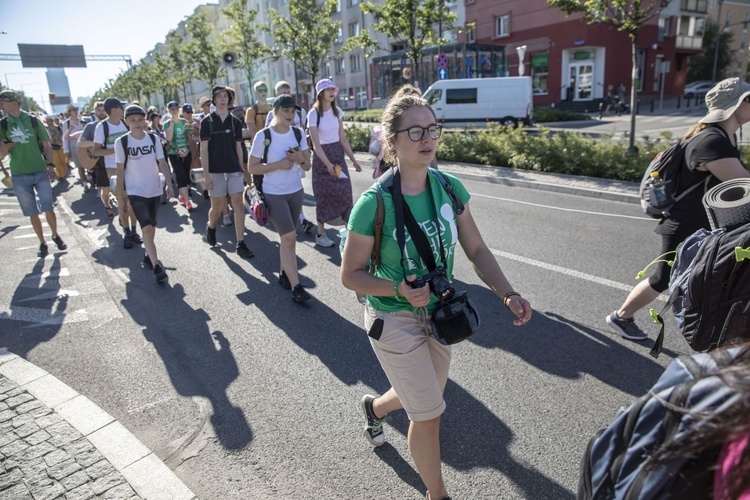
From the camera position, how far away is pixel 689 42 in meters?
45.4

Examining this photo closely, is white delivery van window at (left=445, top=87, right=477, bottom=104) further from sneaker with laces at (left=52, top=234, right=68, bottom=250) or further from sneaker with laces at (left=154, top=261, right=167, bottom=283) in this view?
sneaker with laces at (left=154, top=261, right=167, bottom=283)

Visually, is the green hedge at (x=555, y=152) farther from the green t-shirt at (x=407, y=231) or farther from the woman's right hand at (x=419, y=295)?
the woman's right hand at (x=419, y=295)

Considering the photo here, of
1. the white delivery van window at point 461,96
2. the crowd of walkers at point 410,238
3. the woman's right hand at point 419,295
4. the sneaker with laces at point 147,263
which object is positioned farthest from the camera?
the white delivery van window at point 461,96

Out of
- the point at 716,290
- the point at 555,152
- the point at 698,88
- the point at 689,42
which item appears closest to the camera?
the point at 716,290

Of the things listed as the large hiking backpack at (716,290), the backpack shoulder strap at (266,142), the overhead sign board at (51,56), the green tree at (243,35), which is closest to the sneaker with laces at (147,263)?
the backpack shoulder strap at (266,142)

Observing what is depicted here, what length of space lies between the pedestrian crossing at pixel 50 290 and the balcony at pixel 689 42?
5019 centimetres

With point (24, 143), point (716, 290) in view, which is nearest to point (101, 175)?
point (24, 143)

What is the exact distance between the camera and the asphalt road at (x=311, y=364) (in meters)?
2.89

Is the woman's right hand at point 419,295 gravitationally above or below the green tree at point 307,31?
below

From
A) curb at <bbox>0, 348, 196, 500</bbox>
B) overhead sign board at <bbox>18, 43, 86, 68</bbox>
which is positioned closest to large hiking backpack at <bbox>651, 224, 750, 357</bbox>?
curb at <bbox>0, 348, 196, 500</bbox>

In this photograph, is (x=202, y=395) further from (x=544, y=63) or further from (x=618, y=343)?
(x=544, y=63)

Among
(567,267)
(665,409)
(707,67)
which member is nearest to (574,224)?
(567,267)

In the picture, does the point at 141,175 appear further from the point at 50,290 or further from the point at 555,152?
the point at 555,152

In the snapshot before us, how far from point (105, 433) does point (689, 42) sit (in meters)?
54.4
